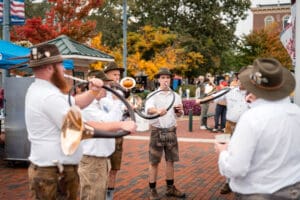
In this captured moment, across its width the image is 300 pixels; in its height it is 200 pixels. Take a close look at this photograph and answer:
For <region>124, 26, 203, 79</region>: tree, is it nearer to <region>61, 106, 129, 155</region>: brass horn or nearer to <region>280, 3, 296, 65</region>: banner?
<region>280, 3, 296, 65</region>: banner

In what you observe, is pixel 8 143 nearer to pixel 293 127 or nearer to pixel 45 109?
pixel 45 109

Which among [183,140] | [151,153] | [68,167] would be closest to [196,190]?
[151,153]

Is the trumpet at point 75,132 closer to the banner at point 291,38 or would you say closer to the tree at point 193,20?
the banner at point 291,38

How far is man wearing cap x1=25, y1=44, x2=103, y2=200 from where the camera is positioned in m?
3.16

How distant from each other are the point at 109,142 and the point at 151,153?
194 cm

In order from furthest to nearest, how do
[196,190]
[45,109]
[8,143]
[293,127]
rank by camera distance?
1. [8,143]
2. [196,190]
3. [45,109]
4. [293,127]

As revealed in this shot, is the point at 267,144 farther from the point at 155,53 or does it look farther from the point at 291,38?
the point at 155,53

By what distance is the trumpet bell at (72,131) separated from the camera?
2.75 metres

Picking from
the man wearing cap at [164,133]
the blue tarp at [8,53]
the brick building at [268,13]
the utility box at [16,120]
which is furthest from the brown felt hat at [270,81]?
the brick building at [268,13]

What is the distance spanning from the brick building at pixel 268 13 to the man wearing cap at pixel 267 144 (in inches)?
3003

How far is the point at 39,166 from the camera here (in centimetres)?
325

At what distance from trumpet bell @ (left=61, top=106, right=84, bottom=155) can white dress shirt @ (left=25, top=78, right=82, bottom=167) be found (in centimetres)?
27

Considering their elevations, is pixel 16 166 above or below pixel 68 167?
below

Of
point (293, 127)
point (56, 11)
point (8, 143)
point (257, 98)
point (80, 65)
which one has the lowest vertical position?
point (8, 143)
